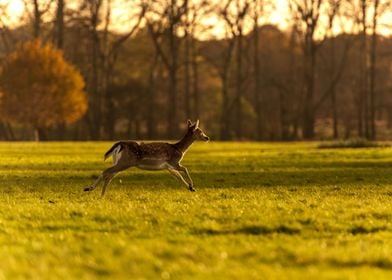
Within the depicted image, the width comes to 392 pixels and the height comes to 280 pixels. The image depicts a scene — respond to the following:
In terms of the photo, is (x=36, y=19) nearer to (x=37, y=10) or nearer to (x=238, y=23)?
(x=37, y=10)

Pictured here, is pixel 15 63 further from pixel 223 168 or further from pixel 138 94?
pixel 223 168

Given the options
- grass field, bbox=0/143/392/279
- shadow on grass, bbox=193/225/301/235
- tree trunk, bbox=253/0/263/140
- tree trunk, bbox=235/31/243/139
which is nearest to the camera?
grass field, bbox=0/143/392/279

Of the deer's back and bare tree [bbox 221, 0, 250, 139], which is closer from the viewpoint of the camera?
the deer's back

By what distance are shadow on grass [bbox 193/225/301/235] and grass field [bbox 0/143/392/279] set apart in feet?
0.06

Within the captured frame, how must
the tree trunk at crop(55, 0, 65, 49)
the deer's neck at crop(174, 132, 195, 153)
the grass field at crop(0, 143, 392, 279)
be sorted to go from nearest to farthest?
1. the grass field at crop(0, 143, 392, 279)
2. the deer's neck at crop(174, 132, 195, 153)
3. the tree trunk at crop(55, 0, 65, 49)

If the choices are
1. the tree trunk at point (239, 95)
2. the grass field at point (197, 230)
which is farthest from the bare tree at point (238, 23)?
the grass field at point (197, 230)

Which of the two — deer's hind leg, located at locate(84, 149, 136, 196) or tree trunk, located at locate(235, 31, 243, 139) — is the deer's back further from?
tree trunk, located at locate(235, 31, 243, 139)

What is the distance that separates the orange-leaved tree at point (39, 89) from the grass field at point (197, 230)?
44150mm

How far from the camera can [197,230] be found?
42.1 ft

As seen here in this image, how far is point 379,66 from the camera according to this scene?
93438mm

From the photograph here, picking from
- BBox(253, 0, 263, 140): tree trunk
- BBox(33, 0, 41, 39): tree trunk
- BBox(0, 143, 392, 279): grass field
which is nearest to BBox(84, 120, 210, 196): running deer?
BBox(0, 143, 392, 279): grass field

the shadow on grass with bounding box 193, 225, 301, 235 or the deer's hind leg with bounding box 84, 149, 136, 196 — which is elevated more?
the deer's hind leg with bounding box 84, 149, 136, 196

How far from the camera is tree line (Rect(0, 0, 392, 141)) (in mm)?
77875

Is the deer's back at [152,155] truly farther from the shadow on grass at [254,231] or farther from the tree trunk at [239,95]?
the tree trunk at [239,95]
